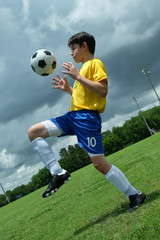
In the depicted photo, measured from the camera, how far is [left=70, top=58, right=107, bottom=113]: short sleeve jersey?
4109 millimetres

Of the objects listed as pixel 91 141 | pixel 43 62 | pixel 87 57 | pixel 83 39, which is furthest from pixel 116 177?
pixel 43 62

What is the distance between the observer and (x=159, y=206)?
3.34 meters

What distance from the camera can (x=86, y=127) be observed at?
4.00m

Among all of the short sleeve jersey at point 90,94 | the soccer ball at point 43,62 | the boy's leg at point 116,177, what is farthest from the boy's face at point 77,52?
the boy's leg at point 116,177

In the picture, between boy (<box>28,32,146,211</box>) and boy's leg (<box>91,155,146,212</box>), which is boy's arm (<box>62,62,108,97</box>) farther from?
boy's leg (<box>91,155,146,212</box>)

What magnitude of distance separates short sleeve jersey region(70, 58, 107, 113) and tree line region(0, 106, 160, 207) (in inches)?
3113

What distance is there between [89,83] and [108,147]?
8509cm

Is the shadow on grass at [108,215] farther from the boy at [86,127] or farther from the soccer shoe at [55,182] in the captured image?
the soccer shoe at [55,182]

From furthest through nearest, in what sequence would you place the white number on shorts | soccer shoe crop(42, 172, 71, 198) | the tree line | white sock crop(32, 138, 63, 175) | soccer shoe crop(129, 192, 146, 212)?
the tree line → white sock crop(32, 138, 63, 175) → the white number on shorts → soccer shoe crop(129, 192, 146, 212) → soccer shoe crop(42, 172, 71, 198)

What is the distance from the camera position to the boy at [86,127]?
12.9 ft

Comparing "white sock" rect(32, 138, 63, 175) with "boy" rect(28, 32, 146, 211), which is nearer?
"boy" rect(28, 32, 146, 211)

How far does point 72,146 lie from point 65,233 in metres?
89.3

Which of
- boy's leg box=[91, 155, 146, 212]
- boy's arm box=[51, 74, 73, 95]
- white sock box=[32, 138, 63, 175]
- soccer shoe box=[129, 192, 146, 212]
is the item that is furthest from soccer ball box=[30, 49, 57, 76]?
soccer shoe box=[129, 192, 146, 212]

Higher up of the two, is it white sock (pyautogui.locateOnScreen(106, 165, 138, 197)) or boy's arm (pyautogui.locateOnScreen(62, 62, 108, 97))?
boy's arm (pyautogui.locateOnScreen(62, 62, 108, 97))
